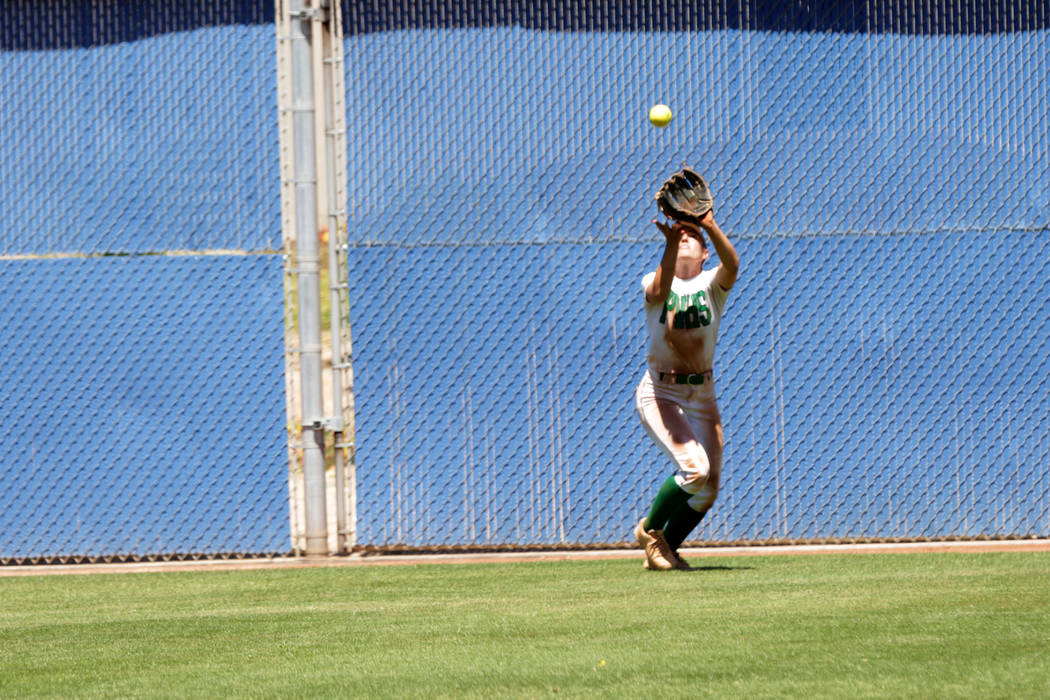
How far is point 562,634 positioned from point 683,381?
230 cm

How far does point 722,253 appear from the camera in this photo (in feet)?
22.8

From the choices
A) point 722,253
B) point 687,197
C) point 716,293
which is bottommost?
point 716,293

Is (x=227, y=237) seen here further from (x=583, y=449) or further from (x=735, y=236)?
(x=735, y=236)

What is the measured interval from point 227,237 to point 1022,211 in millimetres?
4637

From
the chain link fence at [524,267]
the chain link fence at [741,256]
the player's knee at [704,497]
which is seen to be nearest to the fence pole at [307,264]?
the chain link fence at [524,267]

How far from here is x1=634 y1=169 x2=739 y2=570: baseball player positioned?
280 inches

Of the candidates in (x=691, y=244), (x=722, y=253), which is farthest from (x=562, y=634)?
(x=691, y=244)

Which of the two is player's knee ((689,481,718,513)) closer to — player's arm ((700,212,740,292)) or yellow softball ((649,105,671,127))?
player's arm ((700,212,740,292))

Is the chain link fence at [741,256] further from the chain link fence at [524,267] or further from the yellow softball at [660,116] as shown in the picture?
the yellow softball at [660,116]

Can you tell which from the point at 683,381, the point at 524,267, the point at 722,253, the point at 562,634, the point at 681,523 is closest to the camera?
the point at 562,634

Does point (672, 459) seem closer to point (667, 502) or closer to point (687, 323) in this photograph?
point (667, 502)

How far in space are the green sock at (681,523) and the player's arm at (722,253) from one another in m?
1.10

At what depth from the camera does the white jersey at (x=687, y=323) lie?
7125mm

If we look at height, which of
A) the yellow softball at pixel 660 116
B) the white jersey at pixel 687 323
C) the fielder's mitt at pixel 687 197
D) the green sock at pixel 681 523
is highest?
the yellow softball at pixel 660 116
